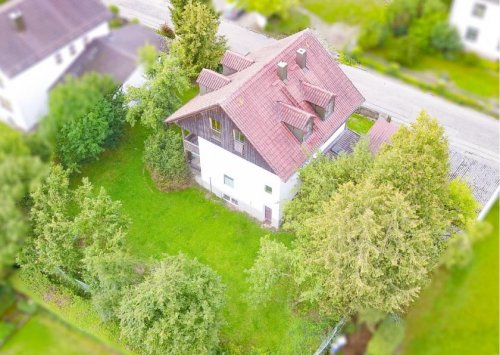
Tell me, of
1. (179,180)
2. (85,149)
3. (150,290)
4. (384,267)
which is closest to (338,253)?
(384,267)

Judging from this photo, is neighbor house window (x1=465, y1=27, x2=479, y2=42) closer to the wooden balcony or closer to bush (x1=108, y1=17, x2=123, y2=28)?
bush (x1=108, y1=17, x2=123, y2=28)

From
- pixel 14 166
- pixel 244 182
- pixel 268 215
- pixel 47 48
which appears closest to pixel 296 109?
pixel 244 182

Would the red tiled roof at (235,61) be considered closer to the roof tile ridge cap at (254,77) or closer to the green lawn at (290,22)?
the roof tile ridge cap at (254,77)

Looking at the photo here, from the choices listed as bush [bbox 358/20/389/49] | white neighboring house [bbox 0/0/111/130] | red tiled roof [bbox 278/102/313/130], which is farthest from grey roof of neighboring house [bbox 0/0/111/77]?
red tiled roof [bbox 278/102/313/130]

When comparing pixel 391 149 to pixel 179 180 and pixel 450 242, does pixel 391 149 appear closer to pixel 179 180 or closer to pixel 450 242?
pixel 450 242

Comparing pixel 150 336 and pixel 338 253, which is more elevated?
pixel 338 253

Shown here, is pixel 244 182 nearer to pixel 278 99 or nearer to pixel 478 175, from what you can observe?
pixel 278 99
